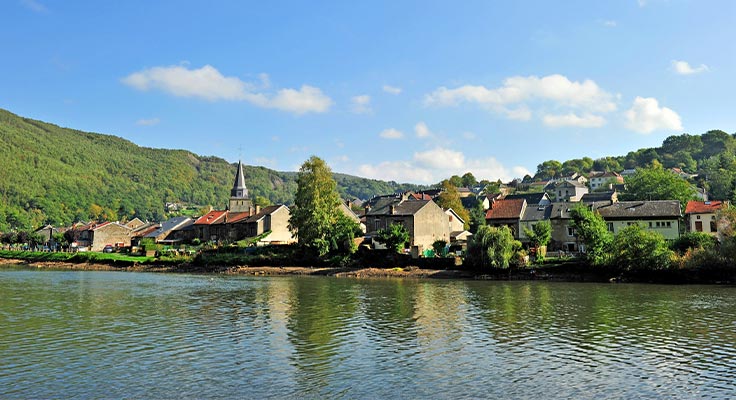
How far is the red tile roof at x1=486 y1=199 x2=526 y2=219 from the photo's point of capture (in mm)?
73812

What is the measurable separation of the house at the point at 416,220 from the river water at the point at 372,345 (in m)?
30.1

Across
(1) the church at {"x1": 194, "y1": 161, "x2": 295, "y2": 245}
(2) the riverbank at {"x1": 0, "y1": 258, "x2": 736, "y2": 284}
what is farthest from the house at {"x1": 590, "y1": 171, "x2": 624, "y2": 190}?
(2) the riverbank at {"x1": 0, "y1": 258, "x2": 736, "y2": 284}

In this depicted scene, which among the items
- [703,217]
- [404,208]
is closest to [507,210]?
[404,208]

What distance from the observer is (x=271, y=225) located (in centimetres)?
9206

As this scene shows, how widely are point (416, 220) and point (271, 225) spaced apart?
28067 mm

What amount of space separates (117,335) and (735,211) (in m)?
54.8

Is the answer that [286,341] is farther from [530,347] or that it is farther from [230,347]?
[530,347]

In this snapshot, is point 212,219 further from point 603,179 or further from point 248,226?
point 603,179

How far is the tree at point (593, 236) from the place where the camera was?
54.9m

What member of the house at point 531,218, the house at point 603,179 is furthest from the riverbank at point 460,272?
the house at point 603,179

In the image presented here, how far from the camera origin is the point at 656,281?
51656mm

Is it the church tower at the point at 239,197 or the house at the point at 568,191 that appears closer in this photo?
the church tower at the point at 239,197

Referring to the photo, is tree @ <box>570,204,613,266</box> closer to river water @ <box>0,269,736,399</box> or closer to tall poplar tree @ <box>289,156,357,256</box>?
river water @ <box>0,269,736,399</box>

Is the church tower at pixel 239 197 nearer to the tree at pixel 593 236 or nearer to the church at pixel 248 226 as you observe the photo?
the church at pixel 248 226
